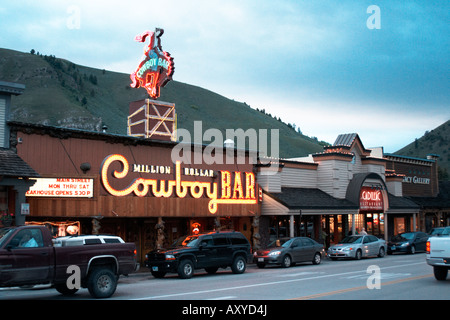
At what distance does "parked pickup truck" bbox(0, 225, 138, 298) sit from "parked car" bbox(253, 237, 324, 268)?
36.4ft

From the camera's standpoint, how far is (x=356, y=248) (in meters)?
29.7

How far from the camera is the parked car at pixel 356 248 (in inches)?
1161

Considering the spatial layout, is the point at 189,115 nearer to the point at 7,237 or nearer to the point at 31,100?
the point at 31,100

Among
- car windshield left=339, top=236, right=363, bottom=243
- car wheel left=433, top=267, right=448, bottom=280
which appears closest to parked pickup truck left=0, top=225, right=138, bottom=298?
car wheel left=433, top=267, right=448, bottom=280

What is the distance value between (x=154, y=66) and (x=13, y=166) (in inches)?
467

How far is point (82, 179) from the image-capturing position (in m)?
23.2

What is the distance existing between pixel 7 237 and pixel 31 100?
4008 inches

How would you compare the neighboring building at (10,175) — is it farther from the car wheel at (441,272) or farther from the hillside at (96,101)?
the hillside at (96,101)

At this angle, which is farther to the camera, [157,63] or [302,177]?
[302,177]

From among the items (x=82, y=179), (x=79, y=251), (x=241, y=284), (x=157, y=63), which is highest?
(x=157, y=63)

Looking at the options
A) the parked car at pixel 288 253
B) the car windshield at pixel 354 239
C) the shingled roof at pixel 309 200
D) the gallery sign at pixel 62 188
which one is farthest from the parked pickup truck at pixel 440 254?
the gallery sign at pixel 62 188

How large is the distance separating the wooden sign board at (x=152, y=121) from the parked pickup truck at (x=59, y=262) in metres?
13.2
